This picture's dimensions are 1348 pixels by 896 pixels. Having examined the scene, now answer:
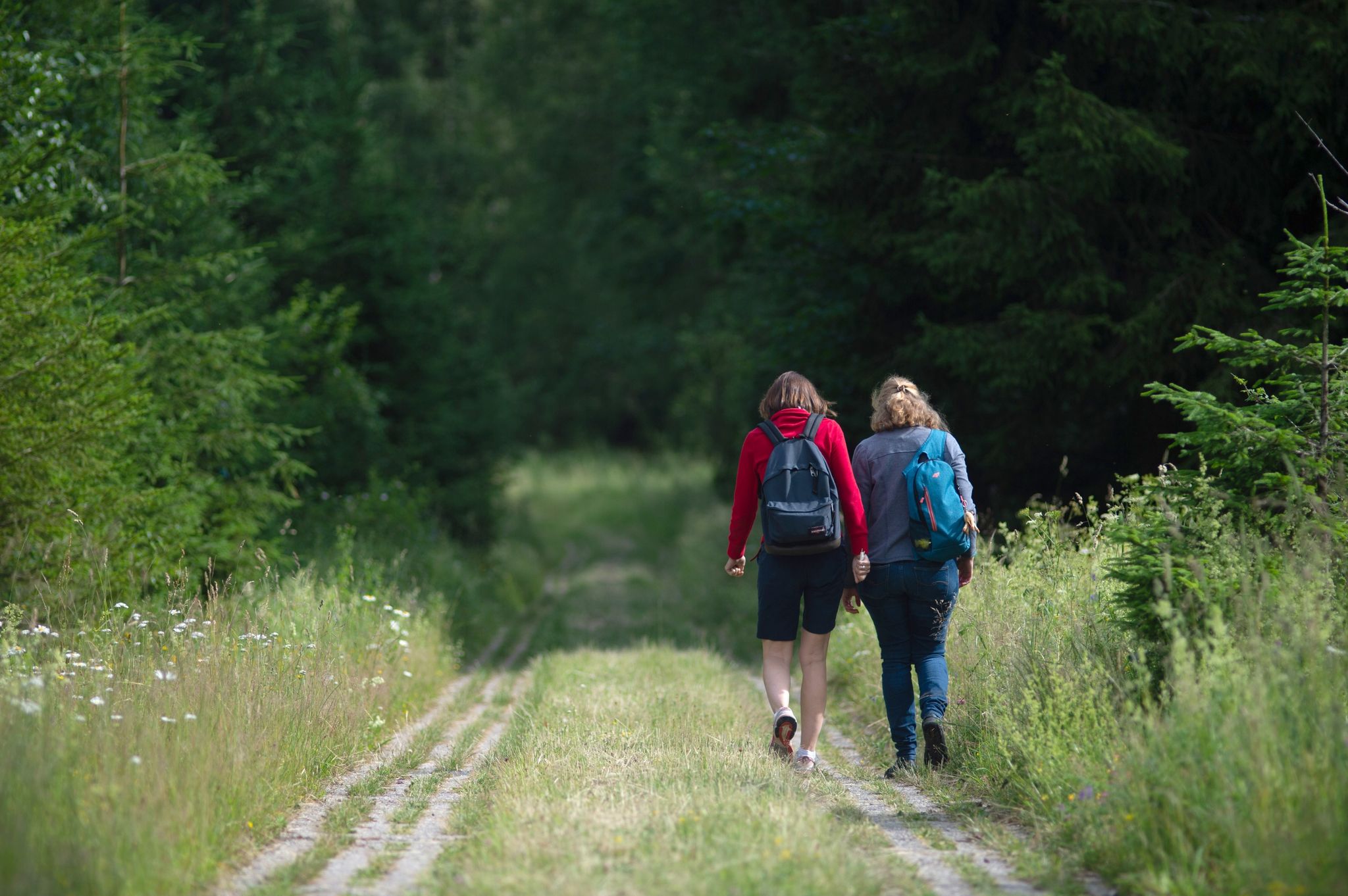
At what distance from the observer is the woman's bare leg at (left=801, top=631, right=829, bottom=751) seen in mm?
6750

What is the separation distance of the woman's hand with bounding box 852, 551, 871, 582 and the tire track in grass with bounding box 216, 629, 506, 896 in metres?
3.13

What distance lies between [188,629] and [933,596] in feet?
14.7

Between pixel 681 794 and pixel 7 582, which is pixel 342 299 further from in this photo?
pixel 681 794

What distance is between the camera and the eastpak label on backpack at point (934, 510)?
6457mm

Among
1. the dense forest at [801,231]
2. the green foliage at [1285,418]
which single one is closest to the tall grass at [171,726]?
the dense forest at [801,231]

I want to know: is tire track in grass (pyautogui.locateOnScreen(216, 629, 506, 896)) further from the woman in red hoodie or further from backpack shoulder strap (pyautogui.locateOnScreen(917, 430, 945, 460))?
backpack shoulder strap (pyautogui.locateOnScreen(917, 430, 945, 460))

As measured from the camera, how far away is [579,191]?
→ 36219 millimetres

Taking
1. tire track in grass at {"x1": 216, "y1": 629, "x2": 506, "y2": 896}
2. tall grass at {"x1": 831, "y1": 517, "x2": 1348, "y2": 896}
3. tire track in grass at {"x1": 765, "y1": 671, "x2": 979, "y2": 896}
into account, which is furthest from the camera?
tire track in grass at {"x1": 216, "y1": 629, "x2": 506, "y2": 896}

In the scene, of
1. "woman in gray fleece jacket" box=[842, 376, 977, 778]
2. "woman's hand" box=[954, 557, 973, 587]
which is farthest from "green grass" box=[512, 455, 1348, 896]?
"woman's hand" box=[954, 557, 973, 587]

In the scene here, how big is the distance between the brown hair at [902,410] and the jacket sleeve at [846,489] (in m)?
0.33

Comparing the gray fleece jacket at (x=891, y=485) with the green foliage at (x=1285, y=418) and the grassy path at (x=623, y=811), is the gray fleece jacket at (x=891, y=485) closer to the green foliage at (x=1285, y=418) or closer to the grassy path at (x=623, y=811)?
the green foliage at (x=1285, y=418)

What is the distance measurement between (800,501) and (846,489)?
13.6 inches

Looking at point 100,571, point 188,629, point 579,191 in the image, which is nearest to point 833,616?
point 188,629

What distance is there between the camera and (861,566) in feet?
21.8
